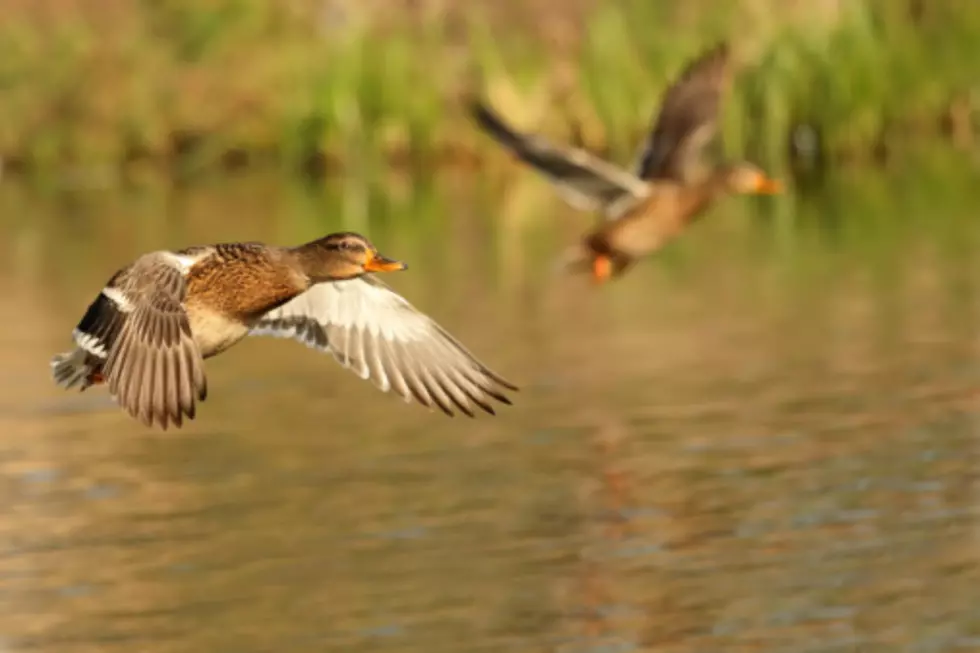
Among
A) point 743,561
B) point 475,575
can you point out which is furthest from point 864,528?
point 475,575

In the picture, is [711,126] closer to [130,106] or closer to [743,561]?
[743,561]

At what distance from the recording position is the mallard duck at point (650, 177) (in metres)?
13.7

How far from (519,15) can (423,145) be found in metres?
9.50

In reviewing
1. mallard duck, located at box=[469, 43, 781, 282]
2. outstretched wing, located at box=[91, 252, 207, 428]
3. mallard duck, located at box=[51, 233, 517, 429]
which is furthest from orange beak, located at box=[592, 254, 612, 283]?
outstretched wing, located at box=[91, 252, 207, 428]

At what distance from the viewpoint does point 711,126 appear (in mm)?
14422

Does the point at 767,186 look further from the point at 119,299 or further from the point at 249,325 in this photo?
the point at 119,299

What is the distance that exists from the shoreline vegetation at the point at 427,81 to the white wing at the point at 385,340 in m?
17.9

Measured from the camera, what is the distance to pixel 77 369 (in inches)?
390

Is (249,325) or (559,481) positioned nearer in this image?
(249,325)

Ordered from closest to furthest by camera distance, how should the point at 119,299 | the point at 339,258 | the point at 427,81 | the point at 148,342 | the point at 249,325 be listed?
the point at 148,342 < the point at 119,299 < the point at 339,258 < the point at 249,325 < the point at 427,81

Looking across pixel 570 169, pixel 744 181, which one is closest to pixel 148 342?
pixel 570 169

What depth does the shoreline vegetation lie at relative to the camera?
2833 centimetres

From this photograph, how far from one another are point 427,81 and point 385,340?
66.5 feet

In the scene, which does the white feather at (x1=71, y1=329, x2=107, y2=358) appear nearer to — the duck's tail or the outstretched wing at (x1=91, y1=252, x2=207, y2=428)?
the outstretched wing at (x1=91, y1=252, x2=207, y2=428)
